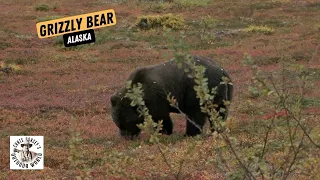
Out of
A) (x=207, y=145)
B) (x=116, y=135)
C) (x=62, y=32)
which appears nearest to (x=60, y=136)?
(x=116, y=135)

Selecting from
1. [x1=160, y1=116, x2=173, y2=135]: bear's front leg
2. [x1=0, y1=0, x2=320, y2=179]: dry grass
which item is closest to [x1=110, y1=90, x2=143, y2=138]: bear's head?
[x1=0, y1=0, x2=320, y2=179]: dry grass

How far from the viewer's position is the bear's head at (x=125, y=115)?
16906 millimetres

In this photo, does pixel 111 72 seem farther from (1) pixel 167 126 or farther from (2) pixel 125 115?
(2) pixel 125 115

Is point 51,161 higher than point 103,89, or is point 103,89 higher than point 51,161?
point 51,161

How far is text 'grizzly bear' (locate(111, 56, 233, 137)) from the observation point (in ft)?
54.1

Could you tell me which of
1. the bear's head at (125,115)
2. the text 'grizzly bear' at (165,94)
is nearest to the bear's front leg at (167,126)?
the text 'grizzly bear' at (165,94)

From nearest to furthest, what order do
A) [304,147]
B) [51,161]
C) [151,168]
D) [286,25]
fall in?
[304,147]
[151,168]
[51,161]
[286,25]

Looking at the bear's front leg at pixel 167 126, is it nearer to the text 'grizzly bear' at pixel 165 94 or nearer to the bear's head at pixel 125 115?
the text 'grizzly bear' at pixel 165 94

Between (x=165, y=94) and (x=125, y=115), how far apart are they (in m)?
1.25

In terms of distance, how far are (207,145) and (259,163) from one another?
26.8 ft

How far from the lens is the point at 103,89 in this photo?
28.3 m

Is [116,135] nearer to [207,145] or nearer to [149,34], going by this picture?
[207,145]

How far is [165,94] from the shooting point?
1669cm

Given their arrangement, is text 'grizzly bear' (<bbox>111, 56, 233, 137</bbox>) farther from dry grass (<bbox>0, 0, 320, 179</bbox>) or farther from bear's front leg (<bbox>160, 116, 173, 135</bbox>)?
dry grass (<bbox>0, 0, 320, 179</bbox>)
